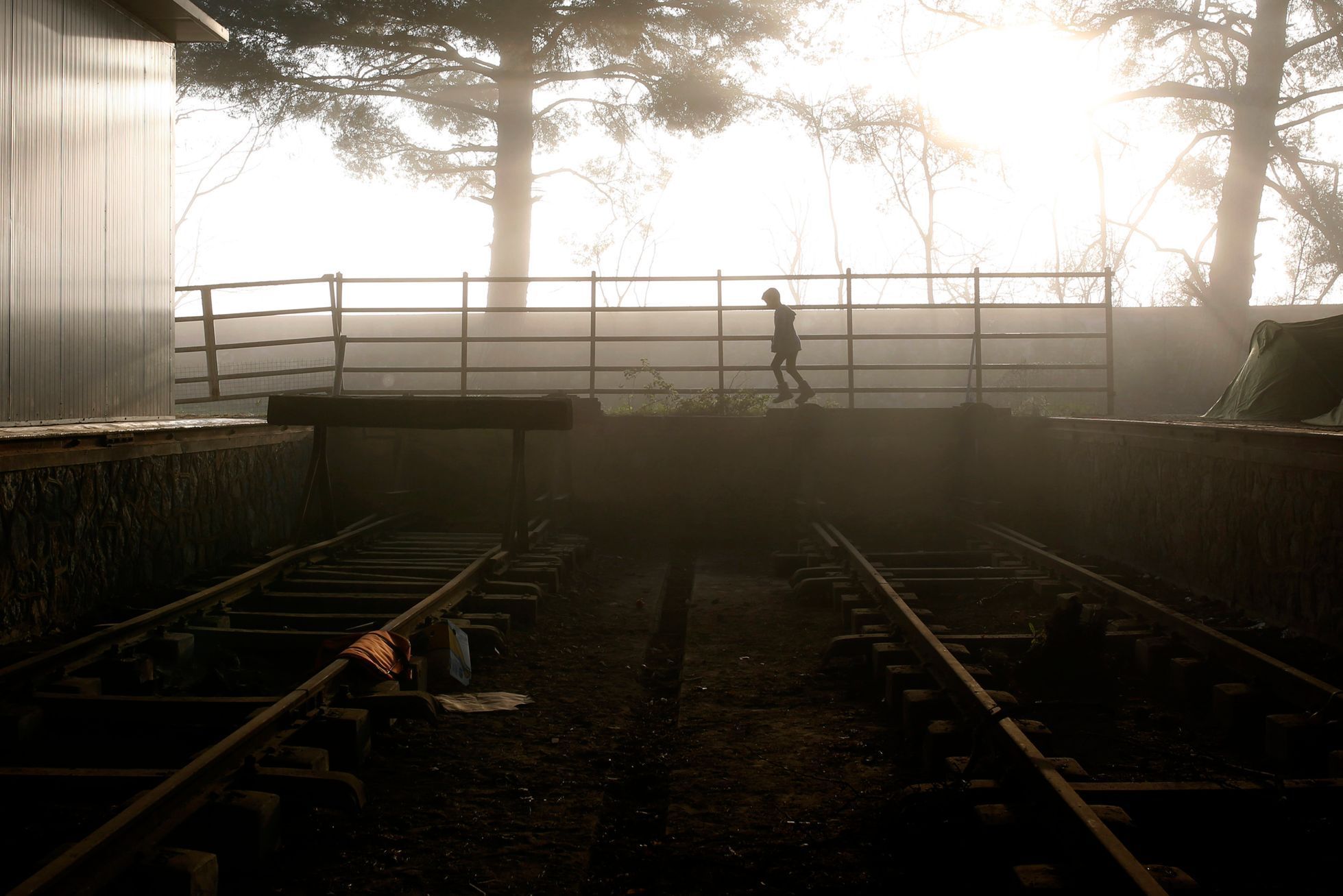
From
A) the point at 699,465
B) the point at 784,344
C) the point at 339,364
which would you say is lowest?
the point at 699,465

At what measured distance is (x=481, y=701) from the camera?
4.30 metres

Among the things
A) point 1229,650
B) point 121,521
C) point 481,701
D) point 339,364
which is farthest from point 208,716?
point 339,364

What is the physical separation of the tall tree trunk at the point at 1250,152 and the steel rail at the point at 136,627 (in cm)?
1774

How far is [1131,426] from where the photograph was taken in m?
7.96

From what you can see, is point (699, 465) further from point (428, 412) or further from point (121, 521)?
point (121, 521)

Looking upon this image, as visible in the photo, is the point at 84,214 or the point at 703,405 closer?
the point at 84,214

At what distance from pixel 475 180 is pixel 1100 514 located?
1908 centimetres

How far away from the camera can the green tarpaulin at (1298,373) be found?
9.16m

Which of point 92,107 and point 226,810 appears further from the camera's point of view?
point 92,107

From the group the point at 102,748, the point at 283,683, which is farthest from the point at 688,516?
the point at 102,748

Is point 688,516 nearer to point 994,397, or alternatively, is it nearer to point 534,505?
point 534,505

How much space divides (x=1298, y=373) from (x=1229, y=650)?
6390 mm

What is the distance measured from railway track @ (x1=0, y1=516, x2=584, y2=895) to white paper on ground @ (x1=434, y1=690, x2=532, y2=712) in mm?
156

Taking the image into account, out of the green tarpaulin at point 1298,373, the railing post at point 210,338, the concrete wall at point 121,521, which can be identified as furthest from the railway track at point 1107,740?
the railing post at point 210,338
